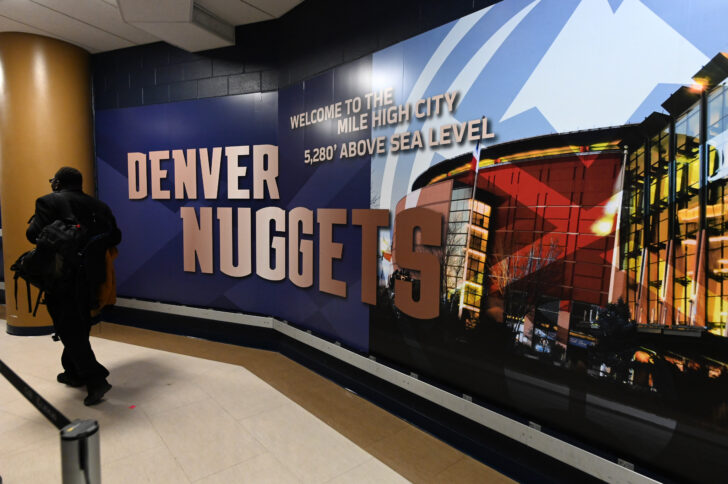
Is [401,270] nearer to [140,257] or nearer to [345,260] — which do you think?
[345,260]

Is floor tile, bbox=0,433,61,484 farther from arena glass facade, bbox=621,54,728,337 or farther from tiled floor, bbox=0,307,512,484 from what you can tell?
arena glass facade, bbox=621,54,728,337

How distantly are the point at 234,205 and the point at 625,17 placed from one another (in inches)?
134

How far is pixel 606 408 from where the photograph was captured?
1674 mm

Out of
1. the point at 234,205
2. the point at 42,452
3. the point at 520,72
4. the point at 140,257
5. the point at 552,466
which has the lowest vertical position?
the point at 42,452

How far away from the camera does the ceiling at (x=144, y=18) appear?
320 centimetres

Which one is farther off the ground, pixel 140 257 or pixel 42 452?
pixel 140 257

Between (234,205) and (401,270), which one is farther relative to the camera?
(234,205)

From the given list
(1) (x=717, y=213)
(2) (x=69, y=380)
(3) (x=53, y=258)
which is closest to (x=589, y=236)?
(1) (x=717, y=213)

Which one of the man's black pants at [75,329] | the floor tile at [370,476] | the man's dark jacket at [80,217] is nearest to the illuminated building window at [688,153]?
the floor tile at [370,476]

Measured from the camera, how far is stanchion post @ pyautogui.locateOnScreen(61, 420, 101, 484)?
949 millimetres

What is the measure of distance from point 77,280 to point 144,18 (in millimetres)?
2268

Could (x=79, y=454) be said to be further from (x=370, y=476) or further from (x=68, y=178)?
(x=68, y=178)

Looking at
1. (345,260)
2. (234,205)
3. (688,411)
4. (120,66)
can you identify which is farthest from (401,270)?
(120,66)

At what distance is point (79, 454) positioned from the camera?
956 millimetres
